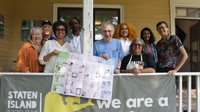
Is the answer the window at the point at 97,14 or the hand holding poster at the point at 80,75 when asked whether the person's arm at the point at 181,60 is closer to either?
the hand holding poster at the point at 80,75

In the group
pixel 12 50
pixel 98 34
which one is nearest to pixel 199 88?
pixel 98 34

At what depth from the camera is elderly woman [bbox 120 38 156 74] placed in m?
5.08

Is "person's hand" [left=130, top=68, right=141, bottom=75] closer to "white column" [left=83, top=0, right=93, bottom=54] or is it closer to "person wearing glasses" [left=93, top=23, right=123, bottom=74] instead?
"person wearing glasses" [left=93, top=23, right=123, bottom=74]

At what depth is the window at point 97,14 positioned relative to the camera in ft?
29.0

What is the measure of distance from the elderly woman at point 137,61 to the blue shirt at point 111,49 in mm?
179

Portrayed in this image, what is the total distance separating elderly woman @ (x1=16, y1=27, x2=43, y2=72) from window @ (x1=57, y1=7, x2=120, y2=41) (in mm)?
3760

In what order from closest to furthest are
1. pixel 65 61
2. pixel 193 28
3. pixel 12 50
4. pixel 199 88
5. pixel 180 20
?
1. pixel 65 61
2. pixel 199 88
3. pixel 12 50
4. pixel 180 20
5. pixel 193 28

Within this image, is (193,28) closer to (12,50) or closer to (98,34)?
(98,34)

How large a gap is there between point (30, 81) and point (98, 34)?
13.5ft

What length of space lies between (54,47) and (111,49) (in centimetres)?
77

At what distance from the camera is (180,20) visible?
9258mm

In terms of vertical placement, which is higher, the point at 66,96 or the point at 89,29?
the point at 89,29

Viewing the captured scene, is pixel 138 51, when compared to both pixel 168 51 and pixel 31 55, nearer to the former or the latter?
pixel 168 51

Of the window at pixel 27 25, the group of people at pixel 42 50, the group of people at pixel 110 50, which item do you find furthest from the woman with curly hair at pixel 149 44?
the window at pixel 27 25
